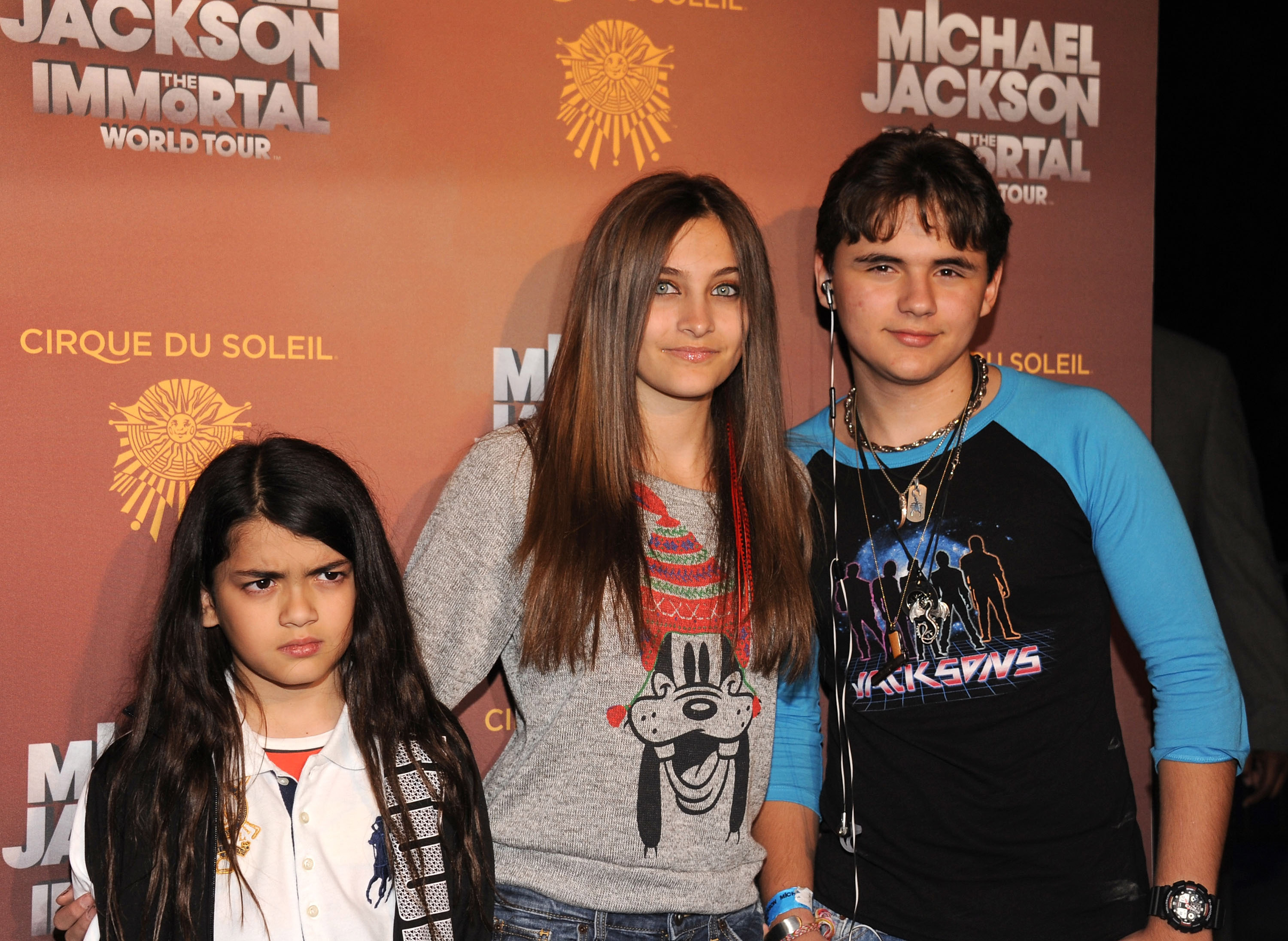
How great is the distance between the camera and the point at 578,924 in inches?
66.6

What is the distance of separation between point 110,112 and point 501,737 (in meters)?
1.41

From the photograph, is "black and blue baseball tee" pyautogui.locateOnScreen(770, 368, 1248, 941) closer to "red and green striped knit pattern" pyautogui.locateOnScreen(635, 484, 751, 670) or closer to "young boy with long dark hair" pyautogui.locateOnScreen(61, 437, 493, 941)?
"red and green striped knit pattern" pyautogui.locateOnScreen(635, 484, 751, 670)

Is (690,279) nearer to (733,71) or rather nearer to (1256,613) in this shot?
(733,71)

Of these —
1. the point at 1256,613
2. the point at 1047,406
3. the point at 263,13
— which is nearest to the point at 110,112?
the point at 263,13

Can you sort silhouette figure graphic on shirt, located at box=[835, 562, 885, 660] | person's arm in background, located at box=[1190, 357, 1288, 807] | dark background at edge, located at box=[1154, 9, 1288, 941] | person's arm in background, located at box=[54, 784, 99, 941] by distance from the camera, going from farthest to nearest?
dark background at edge, located at box=[1154, 9, 1288, 941]
person's arm in background, located at box=[1190, 357, 1288, 807]
silhouette figure graphic on shirt, located at box=[835, 562, 885, 660]
person's arm in background, located at box=[54, 784, 99, 941]

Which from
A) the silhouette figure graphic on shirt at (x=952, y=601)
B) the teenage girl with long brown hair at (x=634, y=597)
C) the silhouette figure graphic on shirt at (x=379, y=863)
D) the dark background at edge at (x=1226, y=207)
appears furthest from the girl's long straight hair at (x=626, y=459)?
the dark background at edge at (x=1226, y=207)

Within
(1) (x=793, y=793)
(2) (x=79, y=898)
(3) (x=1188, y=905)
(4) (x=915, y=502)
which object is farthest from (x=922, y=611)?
(2) (x=79, y=898)

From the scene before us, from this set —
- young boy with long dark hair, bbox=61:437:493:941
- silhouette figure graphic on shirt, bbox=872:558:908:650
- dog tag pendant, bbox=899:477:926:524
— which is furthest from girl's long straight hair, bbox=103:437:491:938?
dog tag pendant, bbox=899:477:926:524

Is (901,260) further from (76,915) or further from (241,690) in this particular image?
(76,915)

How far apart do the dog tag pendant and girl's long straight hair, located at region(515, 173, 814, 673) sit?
19cm

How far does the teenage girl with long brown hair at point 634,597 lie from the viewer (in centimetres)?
173

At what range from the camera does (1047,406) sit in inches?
78.8

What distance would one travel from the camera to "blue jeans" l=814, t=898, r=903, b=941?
1894 mm

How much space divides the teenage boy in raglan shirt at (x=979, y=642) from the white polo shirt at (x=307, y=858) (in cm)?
72
